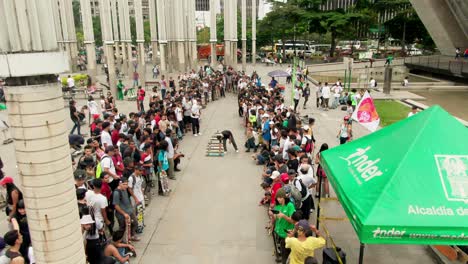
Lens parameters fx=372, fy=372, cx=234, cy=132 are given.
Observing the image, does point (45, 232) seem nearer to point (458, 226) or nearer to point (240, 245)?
point (240, 245)

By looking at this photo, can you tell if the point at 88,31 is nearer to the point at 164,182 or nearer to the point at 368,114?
the point at 164,182

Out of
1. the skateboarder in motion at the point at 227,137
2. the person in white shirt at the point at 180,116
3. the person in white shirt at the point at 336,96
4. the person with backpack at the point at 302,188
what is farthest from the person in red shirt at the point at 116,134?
the person in white shirt at the point at 336,96

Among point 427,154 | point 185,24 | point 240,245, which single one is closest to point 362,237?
point 427,154

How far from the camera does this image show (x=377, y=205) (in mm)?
5207

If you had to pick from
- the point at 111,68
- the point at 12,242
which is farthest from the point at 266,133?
the point at 111,68

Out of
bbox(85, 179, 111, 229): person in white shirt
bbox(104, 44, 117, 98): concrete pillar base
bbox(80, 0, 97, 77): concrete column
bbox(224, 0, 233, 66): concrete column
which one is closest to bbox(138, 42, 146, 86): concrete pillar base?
bbox(104, 44, 117, 98): concrete pillar base

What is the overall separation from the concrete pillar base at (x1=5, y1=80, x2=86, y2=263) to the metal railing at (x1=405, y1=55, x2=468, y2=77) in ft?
118

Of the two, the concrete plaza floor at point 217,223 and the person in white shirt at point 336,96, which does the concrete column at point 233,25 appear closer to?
the person in white shirt at point 336,96

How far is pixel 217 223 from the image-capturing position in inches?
351

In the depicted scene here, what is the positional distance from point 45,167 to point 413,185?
503 cm

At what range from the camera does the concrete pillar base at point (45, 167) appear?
4.45 metres

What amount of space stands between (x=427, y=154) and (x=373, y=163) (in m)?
0.83

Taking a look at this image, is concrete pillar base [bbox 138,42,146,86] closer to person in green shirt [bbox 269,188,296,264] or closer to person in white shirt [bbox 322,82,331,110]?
person in white shirt [bbox 322,82,331,110]

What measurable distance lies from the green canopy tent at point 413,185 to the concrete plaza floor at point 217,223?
2374mm
